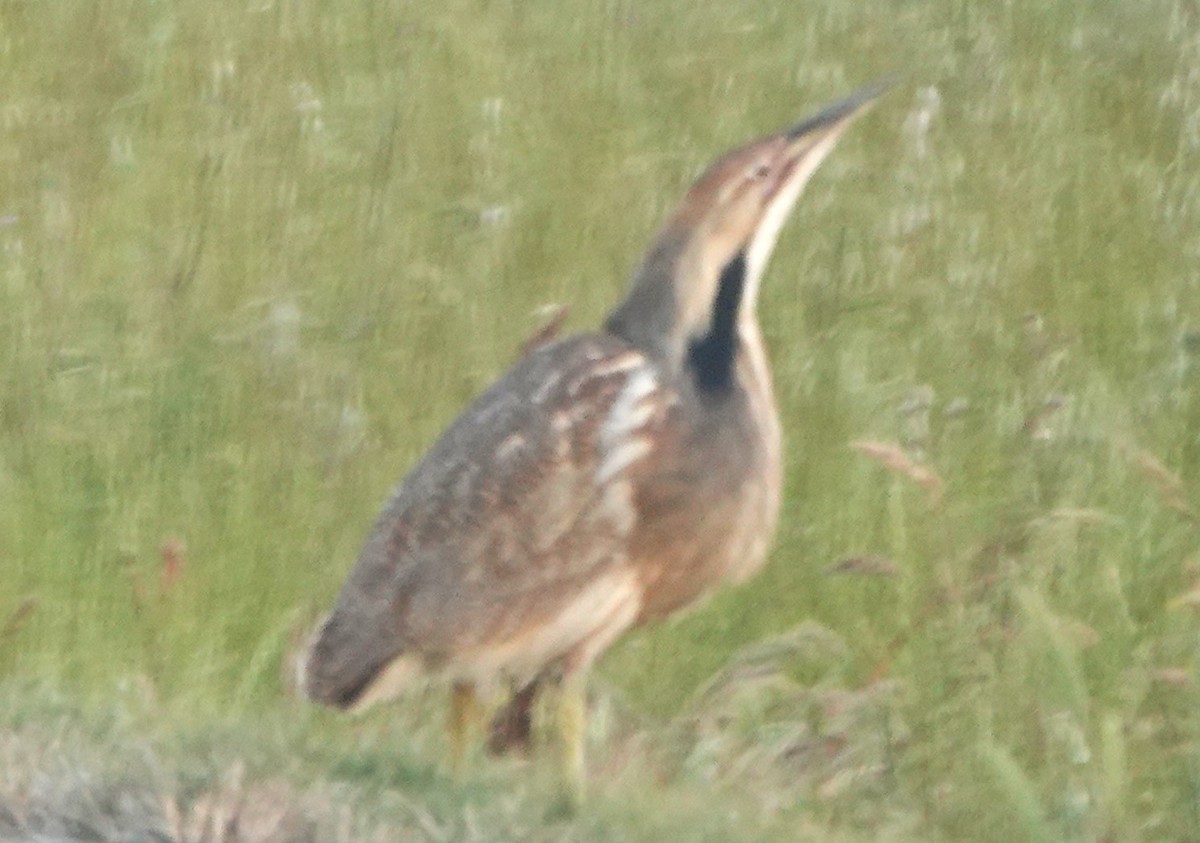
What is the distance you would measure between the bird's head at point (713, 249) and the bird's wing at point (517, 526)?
5.2 inches

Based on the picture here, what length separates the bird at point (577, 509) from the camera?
4.62m

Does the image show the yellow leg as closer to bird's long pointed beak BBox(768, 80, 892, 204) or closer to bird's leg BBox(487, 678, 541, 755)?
bird's leg BBox(487, 678, 541, 755)

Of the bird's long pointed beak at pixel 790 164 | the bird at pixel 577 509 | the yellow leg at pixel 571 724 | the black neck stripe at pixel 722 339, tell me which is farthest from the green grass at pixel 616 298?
the bird's long pointed beak at pixel 790 164

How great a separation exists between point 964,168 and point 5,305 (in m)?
2.33

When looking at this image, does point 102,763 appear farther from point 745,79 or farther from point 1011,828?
point 745,79

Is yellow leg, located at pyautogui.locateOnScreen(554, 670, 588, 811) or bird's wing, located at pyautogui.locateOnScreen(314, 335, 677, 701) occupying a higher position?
bird's wing, located at pyautogui.locateOnScreen(314, 335, 677, 701)

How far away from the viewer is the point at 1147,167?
7.04 meters

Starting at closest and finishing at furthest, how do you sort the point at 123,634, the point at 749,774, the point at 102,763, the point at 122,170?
the point at 102,763, the point at 749,774, the point at 123,634, the point at 122,170

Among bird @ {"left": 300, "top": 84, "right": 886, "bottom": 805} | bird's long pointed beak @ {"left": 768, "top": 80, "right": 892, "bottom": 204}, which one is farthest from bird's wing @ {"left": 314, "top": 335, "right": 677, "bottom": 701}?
bird's long pointed beak @ {"left": 768, "top": 80, "right": 892, "bottom": 204}

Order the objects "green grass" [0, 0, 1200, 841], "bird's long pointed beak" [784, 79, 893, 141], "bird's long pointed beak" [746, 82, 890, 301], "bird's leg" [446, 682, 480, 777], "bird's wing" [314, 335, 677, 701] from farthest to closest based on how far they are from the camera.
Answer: "green grass" [0, 0, 1200, 841] < "bird's long pointed beak" [784, 79, 893, 141] < "bird's long pointed beak" [746, 82, 890, 301] < "bird's leg" [446, 682, 480, 777] < "bird's wing" [314, 335, 677, 701]

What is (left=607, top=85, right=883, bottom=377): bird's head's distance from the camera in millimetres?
4797

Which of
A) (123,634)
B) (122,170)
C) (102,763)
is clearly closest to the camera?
(102,763)

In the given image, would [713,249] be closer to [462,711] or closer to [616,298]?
[462,711]

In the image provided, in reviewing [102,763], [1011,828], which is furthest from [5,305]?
[102,763]
